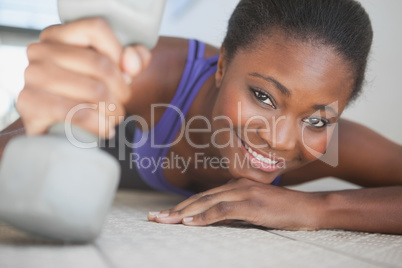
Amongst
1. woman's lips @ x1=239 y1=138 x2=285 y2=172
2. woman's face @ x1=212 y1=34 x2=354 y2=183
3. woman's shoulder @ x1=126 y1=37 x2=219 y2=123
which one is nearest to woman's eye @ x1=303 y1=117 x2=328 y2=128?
woman's face @ x1=212 y1=34 x2=354 y2=183

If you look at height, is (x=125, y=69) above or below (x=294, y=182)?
above

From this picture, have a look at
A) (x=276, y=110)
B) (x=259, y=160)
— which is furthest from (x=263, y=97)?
(x=259, y=160)

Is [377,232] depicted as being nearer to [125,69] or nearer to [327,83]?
[327,83]

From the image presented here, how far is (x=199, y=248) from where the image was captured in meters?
0.60

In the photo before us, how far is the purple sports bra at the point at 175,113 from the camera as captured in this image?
1133 mm

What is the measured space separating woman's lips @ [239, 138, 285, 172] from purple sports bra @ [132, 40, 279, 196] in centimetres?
19

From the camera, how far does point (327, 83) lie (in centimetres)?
83

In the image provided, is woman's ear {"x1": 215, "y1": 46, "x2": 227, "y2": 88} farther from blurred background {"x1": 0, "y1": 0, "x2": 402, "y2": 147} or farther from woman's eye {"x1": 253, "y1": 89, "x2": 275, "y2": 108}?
blurred background {"x1": 0, "y1": 0, "x2": 402, "y2": 147}

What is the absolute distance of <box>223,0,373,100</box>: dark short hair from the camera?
0.85m

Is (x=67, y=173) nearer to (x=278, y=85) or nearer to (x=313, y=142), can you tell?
(x=278, y=85)

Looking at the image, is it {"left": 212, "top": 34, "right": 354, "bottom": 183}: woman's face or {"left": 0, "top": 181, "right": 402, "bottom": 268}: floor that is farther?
{"left": 212, "top": 34, "right": 354, "bottom": 183}: woman's face

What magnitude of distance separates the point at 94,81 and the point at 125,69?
1.8 inches

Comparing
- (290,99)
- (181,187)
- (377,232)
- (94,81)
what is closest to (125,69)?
(94,81)

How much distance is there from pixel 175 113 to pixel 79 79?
2.16 ft
